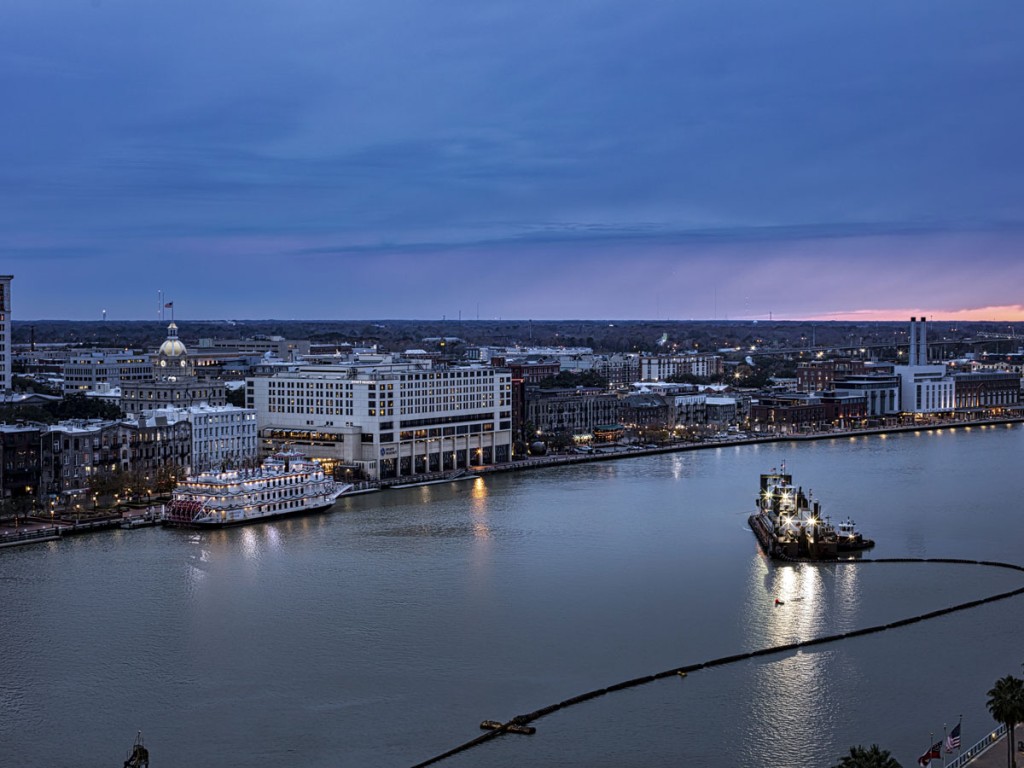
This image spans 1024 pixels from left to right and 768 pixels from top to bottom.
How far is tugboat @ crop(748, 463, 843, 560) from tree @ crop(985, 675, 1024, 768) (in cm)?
947

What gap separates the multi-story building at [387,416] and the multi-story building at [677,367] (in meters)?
27.0

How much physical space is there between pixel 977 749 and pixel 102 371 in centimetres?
3791

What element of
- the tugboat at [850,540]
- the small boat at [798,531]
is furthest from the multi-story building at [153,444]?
the tugboat at [850,540]

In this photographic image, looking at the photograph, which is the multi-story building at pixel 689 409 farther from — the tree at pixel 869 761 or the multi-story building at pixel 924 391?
the tree at pixel 869 761

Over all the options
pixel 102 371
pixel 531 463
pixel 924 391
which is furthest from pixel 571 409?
pixel 924 391

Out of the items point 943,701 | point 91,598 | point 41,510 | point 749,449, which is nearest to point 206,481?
point 41,510

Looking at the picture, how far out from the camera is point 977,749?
11.1m

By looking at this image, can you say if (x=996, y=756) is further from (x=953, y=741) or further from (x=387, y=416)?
(x=387, y=416)

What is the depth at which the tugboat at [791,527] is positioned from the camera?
2020 centimetres

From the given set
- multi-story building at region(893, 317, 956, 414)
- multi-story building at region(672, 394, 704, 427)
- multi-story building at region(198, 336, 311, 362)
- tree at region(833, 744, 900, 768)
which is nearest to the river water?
tree at region(833, 744, 900, 768)

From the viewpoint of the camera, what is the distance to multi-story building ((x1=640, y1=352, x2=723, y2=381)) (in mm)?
60844

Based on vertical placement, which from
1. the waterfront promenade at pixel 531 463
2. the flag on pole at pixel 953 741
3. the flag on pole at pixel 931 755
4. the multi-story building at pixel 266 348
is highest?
the multi-story building at pixel 266 348

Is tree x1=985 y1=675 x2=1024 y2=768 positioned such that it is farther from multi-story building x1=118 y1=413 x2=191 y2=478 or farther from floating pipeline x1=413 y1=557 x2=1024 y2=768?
multi-story building x1=118 y1=413 x2=191 y2=478

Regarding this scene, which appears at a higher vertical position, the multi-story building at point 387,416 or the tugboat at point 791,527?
the multi-story building at point 387,416
